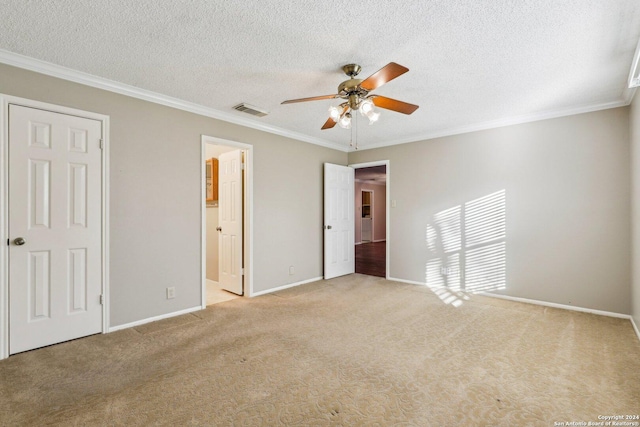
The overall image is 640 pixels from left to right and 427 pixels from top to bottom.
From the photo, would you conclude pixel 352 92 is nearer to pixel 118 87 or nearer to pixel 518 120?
pixel 118 87

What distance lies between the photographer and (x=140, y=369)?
7.48 feet

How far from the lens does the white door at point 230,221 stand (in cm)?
436

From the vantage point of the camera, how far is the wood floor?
5.96 m

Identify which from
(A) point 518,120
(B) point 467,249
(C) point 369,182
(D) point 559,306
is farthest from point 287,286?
(C) point 369,182

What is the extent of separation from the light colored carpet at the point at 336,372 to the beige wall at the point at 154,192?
386 millimetres

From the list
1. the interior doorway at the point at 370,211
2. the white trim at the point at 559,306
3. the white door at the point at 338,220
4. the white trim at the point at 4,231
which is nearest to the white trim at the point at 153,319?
the white trim at the point at 4,231

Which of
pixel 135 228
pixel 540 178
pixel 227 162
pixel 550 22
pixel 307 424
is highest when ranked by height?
pixel 550 22

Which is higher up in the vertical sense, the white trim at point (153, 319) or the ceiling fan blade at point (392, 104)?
the ceiling fan blade at point (392, 104)

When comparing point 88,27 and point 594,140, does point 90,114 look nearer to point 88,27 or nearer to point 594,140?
point 88,27

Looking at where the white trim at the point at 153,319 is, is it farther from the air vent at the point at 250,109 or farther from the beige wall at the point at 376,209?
the beige wall at the point at 376,209

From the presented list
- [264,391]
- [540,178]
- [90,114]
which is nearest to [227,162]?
[90,114]

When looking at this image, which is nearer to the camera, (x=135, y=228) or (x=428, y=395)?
(x=428, y=395)

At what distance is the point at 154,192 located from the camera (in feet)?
10.7

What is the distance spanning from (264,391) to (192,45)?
2.59 m
